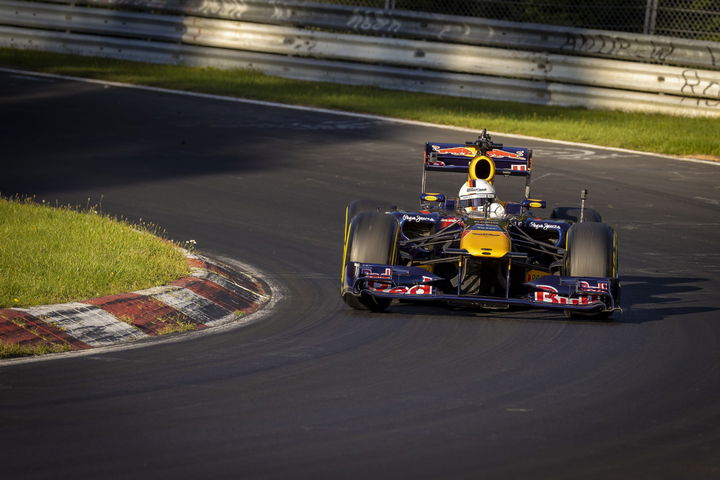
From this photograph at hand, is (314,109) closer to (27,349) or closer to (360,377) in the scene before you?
(27,349)

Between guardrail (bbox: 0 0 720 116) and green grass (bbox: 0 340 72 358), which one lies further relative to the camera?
guardrail (bbox: 0 0 720 116)

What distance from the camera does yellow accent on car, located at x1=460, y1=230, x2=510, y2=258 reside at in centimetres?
905

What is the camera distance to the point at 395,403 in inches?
260

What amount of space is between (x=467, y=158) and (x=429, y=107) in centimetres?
923

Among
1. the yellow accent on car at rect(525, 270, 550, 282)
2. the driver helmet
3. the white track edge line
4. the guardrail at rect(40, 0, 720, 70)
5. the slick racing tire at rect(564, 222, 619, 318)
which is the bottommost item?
the yellow accent on car at rect(525, 270, 550, 282)

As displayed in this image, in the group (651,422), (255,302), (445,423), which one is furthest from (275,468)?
(255,302)

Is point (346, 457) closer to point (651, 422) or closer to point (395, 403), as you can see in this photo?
point (395, 403)

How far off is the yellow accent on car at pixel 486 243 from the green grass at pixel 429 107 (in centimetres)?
925

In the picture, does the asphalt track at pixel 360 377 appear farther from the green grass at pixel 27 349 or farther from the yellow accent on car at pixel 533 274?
the yellow accent on car at pixel 533 274

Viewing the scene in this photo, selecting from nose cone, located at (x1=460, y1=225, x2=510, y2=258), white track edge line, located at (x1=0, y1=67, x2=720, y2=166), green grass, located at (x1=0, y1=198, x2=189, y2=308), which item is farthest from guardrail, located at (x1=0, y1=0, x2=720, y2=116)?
nose cone, located at (x1=460, y1=225, x2=510, y2=258)

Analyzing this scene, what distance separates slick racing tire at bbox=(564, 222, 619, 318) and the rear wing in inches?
70.9

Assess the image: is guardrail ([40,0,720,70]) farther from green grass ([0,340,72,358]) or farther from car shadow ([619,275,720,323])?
green grass ([0,340,72,358])

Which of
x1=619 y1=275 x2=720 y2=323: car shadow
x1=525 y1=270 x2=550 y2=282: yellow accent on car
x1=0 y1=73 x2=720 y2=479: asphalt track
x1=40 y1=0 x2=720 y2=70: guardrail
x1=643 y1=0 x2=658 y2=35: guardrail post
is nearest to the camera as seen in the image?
x1=0 y1=73 x2=720 y2=479: asphalt track

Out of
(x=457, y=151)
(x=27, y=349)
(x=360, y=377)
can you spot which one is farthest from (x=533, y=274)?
(x=27, y=349)
